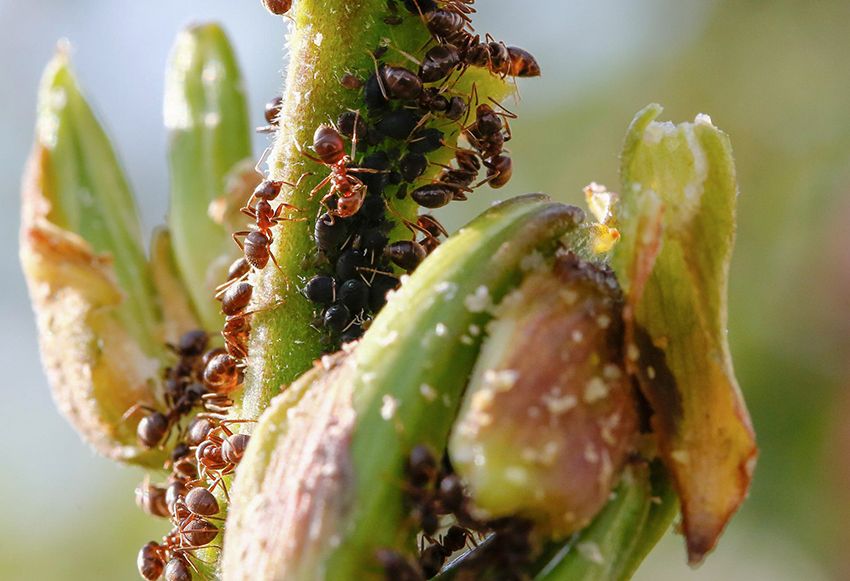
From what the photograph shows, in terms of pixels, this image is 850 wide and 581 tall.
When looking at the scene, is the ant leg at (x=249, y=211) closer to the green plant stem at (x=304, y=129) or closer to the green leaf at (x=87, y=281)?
the green leaf at (x=87, y=281)

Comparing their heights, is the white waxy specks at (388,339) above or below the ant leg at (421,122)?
below

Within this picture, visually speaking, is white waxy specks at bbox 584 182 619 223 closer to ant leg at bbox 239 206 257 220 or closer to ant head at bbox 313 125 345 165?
ant head at bbox 313 125 345 165

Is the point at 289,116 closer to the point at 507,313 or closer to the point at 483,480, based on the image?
the point at 507,313

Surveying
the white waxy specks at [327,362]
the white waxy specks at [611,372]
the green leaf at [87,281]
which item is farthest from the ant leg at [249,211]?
the white waxy specks at [611,372]

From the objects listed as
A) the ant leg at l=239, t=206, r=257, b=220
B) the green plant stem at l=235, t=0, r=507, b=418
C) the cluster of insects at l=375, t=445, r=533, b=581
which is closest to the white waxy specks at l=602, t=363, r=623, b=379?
the cluster of insects at l=375, t=445, r=533, b=581

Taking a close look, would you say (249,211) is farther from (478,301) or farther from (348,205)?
(478,301)

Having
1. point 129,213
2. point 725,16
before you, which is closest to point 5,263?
point 725,16
